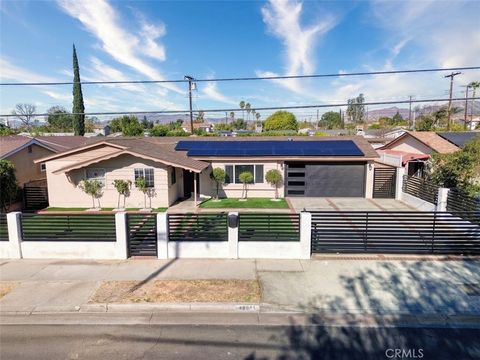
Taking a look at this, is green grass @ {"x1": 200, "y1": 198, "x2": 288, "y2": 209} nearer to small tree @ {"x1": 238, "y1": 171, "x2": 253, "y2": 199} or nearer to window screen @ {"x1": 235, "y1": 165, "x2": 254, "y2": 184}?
small tree @ {"x1": 238, "y1": 171, "x2": 253, "y2": 199}

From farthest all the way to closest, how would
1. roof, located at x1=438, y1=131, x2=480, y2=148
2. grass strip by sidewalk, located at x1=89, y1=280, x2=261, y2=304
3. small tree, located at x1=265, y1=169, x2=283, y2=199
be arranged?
1. roof, located at x1=438, y1=131, x2=480, y2=148
2. small tree, located at x1=265, y1=169, x2=283, y2=199
3. grass strip by sidewalk, located at x1=89, y1=280, x2=261, y2=304

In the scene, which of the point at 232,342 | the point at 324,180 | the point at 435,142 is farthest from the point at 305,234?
the point at 435,142

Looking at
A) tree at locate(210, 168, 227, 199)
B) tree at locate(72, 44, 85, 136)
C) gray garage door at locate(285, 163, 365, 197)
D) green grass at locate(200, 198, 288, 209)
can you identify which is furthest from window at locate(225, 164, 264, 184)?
tree at locate(72, 44, 85, 136)

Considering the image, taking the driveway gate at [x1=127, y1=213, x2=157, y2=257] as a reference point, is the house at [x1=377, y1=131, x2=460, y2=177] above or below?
above

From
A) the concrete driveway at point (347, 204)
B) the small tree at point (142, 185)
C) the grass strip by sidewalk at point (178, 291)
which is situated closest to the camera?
the grass strip by sidewalk at point (178, 291)

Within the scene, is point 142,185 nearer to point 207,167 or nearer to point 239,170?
point 207,167

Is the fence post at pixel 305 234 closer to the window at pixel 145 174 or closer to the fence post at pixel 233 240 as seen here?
the fence post at pixel 233 240

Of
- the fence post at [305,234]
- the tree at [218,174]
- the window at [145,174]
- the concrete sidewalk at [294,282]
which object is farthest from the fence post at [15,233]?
the tree at [218,174]

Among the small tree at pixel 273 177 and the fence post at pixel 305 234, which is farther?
the small tree at pixel 273 177
